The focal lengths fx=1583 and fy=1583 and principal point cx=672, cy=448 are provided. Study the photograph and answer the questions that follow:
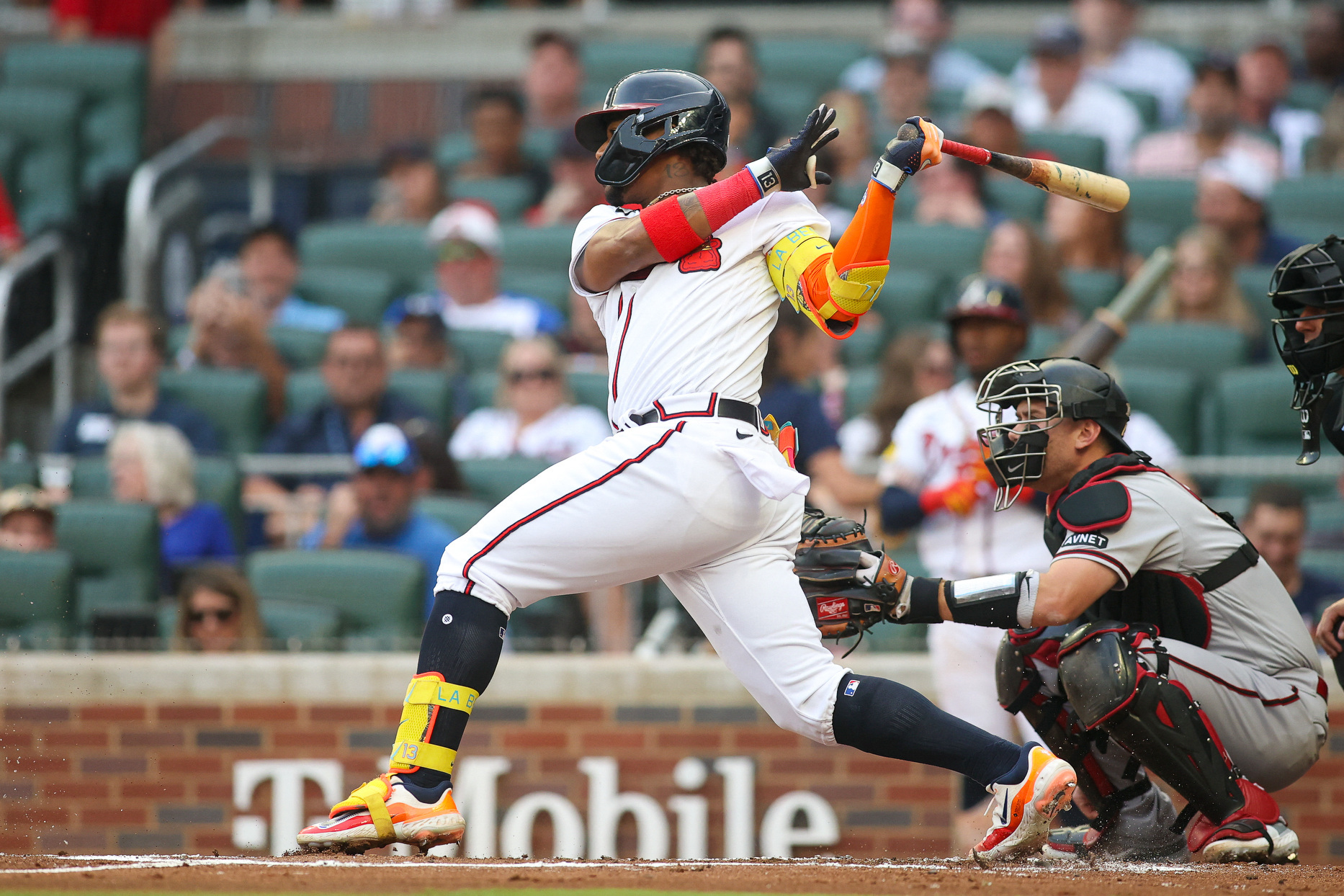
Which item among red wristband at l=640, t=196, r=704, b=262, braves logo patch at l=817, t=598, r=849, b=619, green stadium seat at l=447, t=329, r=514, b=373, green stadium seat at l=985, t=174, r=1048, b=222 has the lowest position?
braves logo patch at l=817, t=598, r=849, b=619

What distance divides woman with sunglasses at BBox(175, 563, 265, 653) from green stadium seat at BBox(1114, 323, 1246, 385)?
12.5ft

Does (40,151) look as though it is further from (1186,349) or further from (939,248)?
(1186,349)

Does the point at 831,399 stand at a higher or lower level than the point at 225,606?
higher

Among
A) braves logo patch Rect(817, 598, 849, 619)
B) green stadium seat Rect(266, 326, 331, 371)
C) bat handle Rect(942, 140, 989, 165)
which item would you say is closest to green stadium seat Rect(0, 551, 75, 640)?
green stadium seat Rect(266, 326, 331, 371)

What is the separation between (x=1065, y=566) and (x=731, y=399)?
0.89 metres

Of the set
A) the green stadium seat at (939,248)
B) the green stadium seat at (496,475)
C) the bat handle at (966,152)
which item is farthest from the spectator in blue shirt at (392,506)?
the bat handle at (966,152)

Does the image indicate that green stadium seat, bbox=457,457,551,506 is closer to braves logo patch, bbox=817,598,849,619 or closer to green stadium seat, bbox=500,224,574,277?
green stadium seat, bbox=500,224,574,277

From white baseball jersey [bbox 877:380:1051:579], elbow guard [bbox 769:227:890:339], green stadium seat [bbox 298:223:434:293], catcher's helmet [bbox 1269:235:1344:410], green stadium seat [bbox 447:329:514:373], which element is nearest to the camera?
elbow guard [bbox 769:227:890:339]

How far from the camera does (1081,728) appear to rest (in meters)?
3.98

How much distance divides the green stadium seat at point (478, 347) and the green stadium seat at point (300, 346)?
66 centimetres

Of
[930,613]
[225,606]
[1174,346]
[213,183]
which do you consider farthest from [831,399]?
[213,183]

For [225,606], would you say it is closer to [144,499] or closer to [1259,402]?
[144,499]

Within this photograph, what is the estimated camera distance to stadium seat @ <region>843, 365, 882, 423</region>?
6.76 meters

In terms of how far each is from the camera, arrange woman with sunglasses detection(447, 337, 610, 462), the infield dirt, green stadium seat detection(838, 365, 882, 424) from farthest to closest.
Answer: green stadium seat detection(838, 365, 882, 424) < woman with sunglasses detection(447, 337, 610, 462) < the infield dirt
